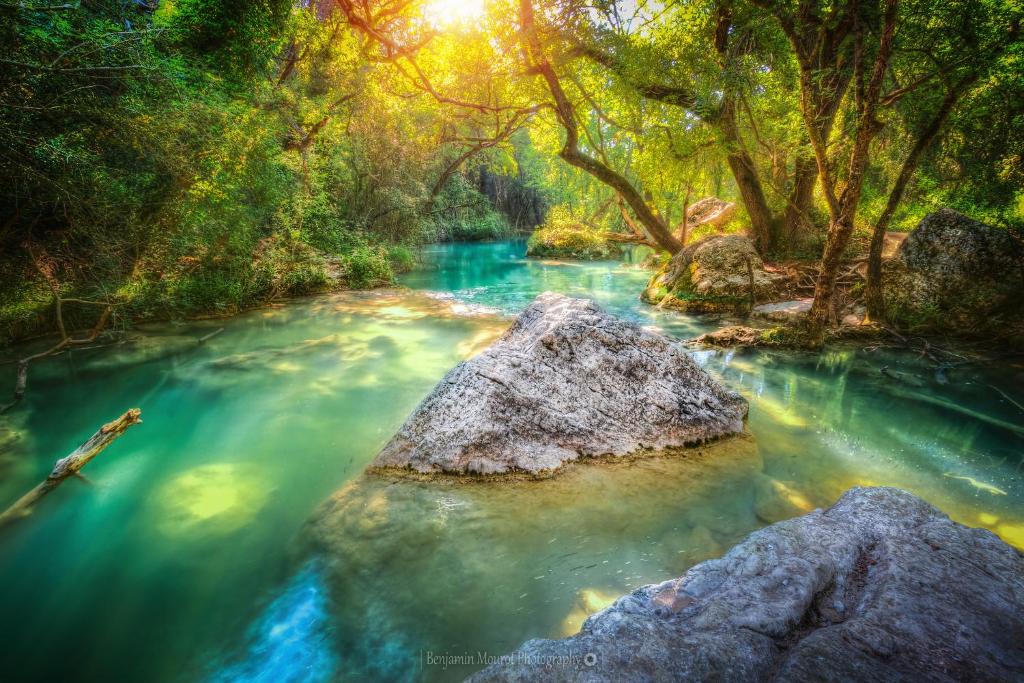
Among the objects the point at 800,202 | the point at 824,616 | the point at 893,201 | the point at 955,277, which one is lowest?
the point at 824,616

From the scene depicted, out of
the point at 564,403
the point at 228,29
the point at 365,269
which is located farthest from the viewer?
the point at 365,269

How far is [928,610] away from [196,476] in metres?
5.29

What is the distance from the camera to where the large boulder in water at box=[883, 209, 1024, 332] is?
752cm

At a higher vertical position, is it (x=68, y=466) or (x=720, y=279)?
(x=720, y=279)

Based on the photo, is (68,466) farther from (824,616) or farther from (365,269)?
(365,269)

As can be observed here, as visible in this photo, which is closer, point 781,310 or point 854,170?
point 854,170

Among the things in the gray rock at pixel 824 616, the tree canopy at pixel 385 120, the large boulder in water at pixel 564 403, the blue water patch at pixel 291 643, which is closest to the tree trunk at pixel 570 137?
the tree canopy at pixel 385 120

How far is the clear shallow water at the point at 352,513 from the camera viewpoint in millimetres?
2441

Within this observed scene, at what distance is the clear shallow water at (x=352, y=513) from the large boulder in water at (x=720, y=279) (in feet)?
13.7

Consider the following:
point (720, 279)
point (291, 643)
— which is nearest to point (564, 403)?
point (291, 643)

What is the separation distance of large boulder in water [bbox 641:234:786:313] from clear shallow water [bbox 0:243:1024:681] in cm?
418

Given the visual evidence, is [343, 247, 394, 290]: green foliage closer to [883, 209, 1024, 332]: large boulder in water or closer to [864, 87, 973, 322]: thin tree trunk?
[864, 87, 973, 322]: thin tree trunk

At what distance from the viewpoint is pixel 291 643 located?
7.82 feet

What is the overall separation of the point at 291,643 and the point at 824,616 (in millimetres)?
2642
